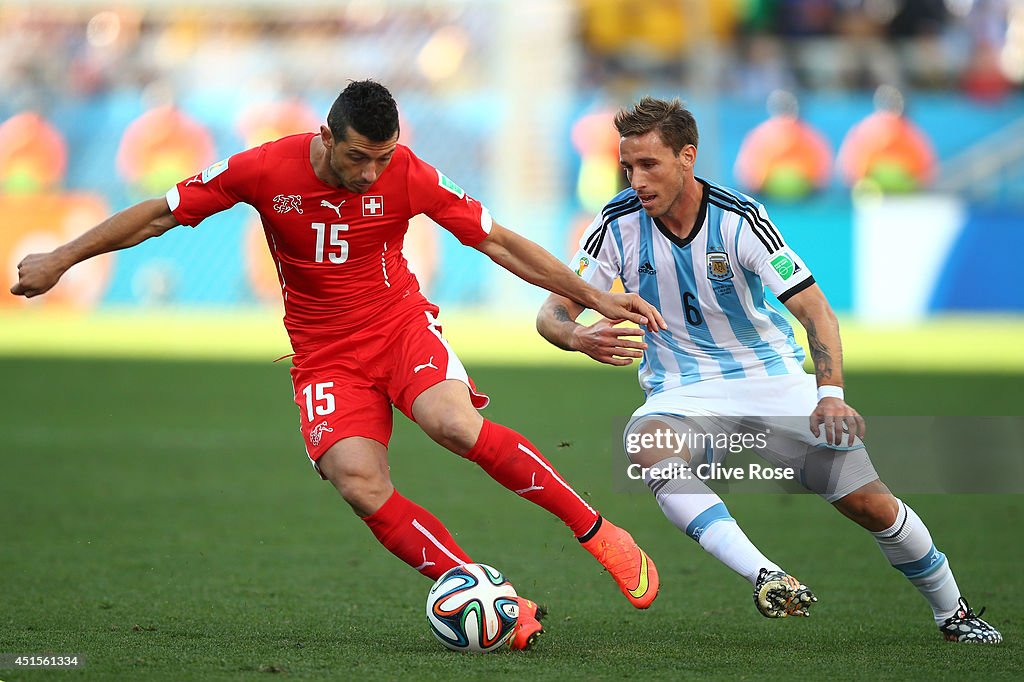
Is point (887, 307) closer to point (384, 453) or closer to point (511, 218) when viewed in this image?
point (511, 218)

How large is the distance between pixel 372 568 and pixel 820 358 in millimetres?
2563

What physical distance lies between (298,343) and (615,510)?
3.19m

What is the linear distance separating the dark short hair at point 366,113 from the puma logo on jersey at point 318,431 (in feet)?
3.56

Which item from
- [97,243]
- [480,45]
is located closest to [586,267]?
[97,243]

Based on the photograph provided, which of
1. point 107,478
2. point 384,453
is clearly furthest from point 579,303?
point 107,478

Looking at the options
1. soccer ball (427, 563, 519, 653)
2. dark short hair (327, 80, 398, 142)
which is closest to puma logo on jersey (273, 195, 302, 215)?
dark short hair (327, 80, 398, 142)

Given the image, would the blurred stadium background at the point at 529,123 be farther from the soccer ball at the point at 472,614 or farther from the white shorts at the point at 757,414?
the soccer ball at the point at 472,614

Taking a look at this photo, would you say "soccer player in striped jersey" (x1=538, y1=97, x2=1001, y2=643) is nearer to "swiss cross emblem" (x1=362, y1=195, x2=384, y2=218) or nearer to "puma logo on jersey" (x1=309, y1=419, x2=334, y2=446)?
"swiss cross emblem" (x1=362, y1=195, x2=384, y2=218)

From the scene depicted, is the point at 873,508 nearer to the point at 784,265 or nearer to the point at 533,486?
the point at 784,265

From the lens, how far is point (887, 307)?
64.3 feet

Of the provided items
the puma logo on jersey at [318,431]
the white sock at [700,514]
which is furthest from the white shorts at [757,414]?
the puma logo on jersey at [318,431]

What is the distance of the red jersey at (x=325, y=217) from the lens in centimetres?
520

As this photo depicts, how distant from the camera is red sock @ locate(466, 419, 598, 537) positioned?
5.10 m

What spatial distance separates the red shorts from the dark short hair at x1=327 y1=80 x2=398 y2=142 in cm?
88
